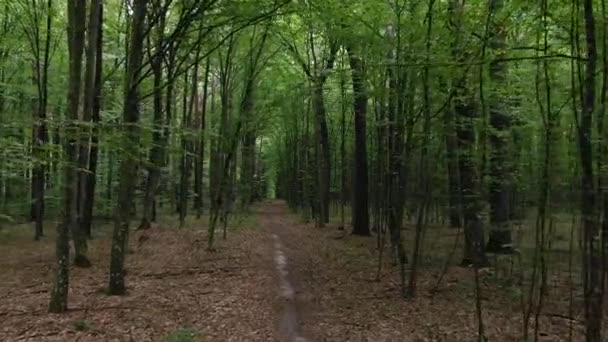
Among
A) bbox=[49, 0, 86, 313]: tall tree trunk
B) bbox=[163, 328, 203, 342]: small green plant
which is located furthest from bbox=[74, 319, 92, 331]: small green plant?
bbox=[163, 328, 203, 342]: small green plant

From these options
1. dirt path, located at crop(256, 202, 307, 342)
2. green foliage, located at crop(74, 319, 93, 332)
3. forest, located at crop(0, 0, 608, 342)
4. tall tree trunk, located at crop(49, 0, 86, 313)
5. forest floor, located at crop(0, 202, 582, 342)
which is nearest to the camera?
forest, located at crop(0, 0, 608, 342)

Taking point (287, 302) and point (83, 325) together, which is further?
point (287, 302)

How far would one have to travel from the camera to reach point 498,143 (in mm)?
10609

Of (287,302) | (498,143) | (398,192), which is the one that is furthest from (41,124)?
(498,143)

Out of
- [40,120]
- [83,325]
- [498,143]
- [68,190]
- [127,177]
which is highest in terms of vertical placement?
[498,143]

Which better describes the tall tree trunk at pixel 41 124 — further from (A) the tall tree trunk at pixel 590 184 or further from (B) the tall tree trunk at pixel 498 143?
(A) the tall tree trunk at pixel 590 184

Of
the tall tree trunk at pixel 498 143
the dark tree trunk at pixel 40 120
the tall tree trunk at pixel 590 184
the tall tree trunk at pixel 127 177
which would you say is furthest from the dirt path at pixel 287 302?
the dark tree trunk at pixel 40 120

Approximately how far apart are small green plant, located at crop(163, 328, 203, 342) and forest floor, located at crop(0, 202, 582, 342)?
0.02 m

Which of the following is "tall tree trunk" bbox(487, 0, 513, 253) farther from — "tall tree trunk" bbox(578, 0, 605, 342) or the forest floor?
the forest floor

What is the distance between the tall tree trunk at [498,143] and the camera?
311 inches

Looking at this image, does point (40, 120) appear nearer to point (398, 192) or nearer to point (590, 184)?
point (590, 184)

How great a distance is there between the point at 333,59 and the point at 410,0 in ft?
39.2

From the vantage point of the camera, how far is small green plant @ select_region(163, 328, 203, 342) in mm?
7445

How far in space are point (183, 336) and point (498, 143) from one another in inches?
276
